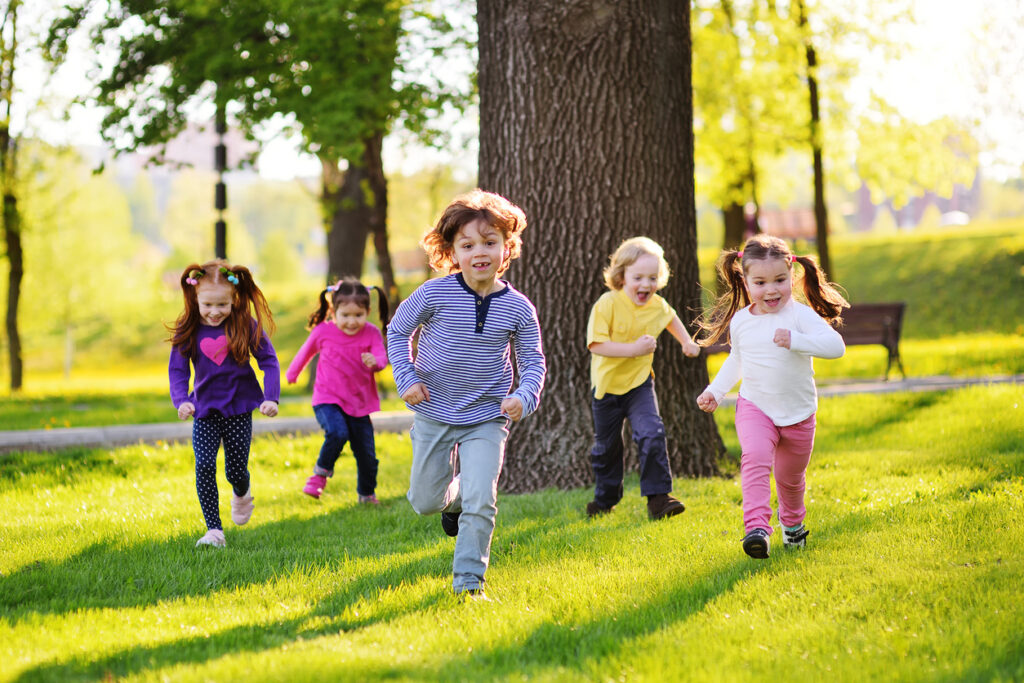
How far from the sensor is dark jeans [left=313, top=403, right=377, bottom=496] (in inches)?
284

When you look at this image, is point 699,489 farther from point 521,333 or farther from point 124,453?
point 124,453

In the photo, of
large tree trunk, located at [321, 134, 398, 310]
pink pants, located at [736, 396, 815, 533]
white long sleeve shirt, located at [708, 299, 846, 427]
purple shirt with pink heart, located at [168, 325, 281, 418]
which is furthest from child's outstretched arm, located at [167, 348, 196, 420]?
large tree trunk, located at [321, 134, 398, 310]

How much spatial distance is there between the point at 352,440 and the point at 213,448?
1.55m

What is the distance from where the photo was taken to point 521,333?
4711mm

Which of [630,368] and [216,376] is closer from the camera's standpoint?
[216,376]

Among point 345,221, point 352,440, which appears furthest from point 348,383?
point 345,221

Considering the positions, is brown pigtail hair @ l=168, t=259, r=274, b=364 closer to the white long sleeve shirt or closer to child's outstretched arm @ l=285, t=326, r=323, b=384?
child's outstretched arm @ l=285, t=326, r=323, b=384

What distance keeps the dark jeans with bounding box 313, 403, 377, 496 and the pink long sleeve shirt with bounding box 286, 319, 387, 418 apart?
60mm

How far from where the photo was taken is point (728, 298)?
5.51 metres

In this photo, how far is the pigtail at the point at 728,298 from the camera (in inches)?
210

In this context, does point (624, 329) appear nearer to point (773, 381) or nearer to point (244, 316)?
point (773, 381)

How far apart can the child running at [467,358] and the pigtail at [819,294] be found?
164 centimetres

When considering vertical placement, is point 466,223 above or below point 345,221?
below

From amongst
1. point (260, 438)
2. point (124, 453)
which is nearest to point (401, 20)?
point (260, 438)
